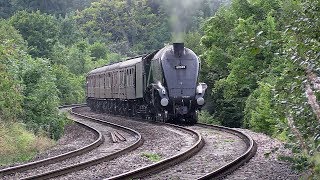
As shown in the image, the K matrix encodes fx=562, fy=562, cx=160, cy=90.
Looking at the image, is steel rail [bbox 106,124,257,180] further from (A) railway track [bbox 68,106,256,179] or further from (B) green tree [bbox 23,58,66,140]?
(B) green tree [bbox 23,58,66,140]

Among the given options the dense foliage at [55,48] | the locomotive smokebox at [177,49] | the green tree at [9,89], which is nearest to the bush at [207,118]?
the dense foliage at [55,48]

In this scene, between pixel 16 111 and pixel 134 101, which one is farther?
pixel 134 101

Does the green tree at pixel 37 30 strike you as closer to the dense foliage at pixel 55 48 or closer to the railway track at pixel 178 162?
the dense foliage at pixel 55 48

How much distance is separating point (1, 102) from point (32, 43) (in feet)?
116

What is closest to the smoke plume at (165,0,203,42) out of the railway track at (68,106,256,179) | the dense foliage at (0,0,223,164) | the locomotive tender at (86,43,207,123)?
the dense foliage at (0,0,223,164)

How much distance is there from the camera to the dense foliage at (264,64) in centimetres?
762

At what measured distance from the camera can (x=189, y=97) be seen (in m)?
22.5

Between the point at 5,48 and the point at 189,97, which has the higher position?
the point at 5,48

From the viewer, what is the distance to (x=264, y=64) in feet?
86.0

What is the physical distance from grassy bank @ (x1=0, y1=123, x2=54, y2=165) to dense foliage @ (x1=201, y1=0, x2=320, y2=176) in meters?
6.07

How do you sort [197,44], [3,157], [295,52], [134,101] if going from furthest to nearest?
[197,44] < [134,101] < [3,157] < [295,52]

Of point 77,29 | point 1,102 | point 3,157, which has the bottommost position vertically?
point 3,157

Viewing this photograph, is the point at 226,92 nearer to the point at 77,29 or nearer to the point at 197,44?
the point at 197,44

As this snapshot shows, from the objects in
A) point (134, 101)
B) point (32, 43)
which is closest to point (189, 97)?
point (134, 101)
